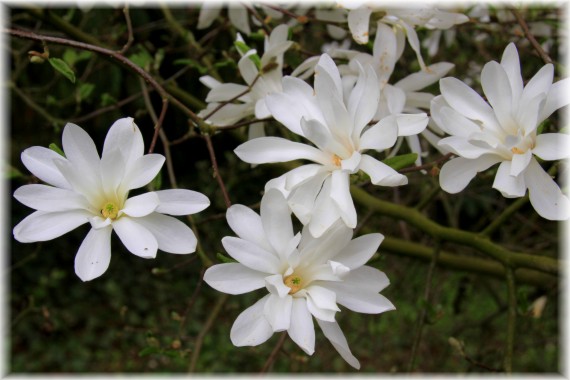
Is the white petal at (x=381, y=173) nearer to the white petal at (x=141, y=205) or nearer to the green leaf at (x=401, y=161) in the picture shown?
the green leaf at (x=401, y=161)

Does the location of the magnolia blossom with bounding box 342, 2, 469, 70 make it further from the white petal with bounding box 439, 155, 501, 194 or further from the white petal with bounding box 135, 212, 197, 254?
the white petal with bounding box 135, 212, 197, 254

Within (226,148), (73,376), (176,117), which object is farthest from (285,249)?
(73,376)

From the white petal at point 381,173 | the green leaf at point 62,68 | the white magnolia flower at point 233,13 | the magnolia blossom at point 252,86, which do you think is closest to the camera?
the white petal at point 381,173

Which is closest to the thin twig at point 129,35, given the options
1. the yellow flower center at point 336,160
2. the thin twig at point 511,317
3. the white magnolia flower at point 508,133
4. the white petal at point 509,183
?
the yellow flower center at point 336,160

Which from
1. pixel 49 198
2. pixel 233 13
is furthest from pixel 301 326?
pixel 233 13

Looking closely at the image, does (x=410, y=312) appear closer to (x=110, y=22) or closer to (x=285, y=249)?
(x=110, y=22)

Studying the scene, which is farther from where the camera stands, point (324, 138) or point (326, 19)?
point (326, 19)

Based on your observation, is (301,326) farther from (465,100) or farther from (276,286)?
(465,100)
